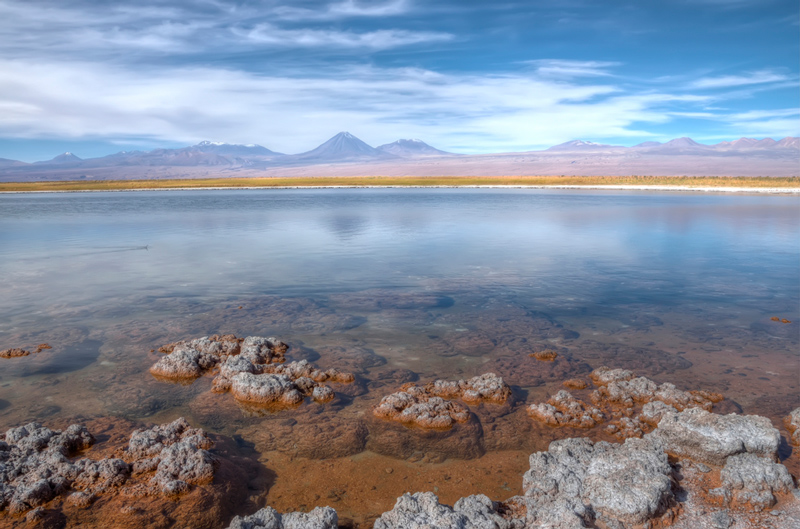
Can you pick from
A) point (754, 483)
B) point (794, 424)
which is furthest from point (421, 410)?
point (794, 424)

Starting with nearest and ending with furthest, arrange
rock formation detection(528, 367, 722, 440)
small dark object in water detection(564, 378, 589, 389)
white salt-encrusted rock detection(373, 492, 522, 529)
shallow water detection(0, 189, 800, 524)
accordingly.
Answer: white salt-encrusted rock detection(373, 492, 522, 529), shallow water detection(0, 189, 800, 524), rock formation detection(528, 367, 722, 440), small dark object in water detection(564, 378, 589, 389)

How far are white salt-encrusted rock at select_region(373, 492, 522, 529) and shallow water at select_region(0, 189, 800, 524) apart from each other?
59 cm

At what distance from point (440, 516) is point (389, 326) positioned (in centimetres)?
547

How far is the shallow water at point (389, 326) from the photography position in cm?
541

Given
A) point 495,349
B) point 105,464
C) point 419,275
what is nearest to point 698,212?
point 419,275

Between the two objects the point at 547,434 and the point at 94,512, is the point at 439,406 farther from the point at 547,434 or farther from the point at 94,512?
the point at 94,512

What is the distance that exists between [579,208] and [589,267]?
21691 millimetres

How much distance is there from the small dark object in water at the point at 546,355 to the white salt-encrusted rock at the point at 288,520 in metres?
4.65

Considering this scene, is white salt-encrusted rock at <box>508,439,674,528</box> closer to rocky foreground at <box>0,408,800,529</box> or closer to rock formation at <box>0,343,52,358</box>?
rocky foreground at <box>0,408,800,529</box>

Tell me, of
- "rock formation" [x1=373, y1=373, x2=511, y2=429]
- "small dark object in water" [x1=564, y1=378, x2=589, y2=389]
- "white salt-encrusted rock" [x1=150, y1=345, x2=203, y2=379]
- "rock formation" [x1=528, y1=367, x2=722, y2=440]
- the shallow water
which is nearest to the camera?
the shallow water

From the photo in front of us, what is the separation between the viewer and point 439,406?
19.9ft

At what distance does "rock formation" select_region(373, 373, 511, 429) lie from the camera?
586cm

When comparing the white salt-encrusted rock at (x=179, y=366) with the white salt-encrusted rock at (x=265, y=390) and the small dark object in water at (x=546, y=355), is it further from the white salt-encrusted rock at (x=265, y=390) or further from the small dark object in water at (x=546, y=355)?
the small dark object in water at (x=546, y=355)

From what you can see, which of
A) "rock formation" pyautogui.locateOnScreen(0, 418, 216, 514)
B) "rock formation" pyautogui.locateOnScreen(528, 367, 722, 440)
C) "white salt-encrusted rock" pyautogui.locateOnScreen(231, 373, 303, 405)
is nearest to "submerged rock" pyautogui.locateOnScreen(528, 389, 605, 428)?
"rock formation" pyautogui.locateOnScreen(528, 367, 722, 440)
